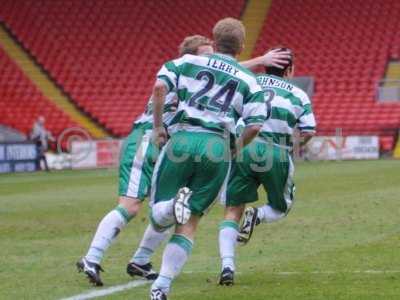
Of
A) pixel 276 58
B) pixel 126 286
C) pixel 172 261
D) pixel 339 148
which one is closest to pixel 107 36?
pixel 339 148

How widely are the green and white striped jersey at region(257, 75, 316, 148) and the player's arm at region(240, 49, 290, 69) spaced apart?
208 millimetres

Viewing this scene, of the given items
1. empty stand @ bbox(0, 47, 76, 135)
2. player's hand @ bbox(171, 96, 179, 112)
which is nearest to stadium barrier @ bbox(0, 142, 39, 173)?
empty stand @ bbox(0, 47, 76, 135)

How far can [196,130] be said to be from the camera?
6.77 m

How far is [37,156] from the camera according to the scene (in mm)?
29672

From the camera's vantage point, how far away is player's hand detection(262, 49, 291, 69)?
7930 millimetres

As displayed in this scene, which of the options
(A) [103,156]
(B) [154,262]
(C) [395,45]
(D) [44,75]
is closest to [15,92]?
(D) [44,75]

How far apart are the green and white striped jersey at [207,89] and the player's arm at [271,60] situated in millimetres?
1008

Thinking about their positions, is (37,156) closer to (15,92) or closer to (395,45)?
(15,92)

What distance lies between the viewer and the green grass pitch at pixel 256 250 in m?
7.46

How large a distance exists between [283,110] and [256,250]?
2224 mm

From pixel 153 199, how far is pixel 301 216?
697 cm

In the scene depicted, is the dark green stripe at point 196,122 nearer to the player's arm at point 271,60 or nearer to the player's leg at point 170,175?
the player's leg at point 170,175

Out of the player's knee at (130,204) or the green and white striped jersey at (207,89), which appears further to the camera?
the player's knee at (130,204)

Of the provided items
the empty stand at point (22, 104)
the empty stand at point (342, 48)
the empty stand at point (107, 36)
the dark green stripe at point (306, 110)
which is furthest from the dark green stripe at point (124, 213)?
the empty stand at point (107, 36)
